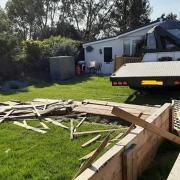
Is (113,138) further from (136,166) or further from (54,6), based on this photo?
(54,6)

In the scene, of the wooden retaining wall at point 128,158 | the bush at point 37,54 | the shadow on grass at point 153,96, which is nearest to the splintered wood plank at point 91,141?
the wooden retaining wall at point 128,158

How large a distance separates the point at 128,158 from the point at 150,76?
6.48 m

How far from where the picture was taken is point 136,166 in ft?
17.4

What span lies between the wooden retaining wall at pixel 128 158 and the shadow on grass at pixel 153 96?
→ 17.3 ft

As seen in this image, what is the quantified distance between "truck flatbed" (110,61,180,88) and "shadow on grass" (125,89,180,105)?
0.94 metres

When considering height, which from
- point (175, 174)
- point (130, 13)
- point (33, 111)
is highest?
point (130, 13)

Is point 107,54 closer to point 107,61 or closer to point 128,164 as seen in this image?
point 107,61

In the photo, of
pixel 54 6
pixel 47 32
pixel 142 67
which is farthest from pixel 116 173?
pixel 54 6

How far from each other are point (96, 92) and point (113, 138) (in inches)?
298

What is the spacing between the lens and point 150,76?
11000 millimetres

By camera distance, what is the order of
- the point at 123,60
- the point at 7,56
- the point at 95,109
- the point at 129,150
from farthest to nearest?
the point at 7,56 → the point at 123,60 → the point at 95,109 → the point at 129,150

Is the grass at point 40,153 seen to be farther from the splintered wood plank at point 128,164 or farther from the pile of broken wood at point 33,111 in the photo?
the splintered wood plank at point 128,164

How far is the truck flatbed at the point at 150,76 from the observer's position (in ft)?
34.8

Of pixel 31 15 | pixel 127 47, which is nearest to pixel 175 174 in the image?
pixel 127 47
